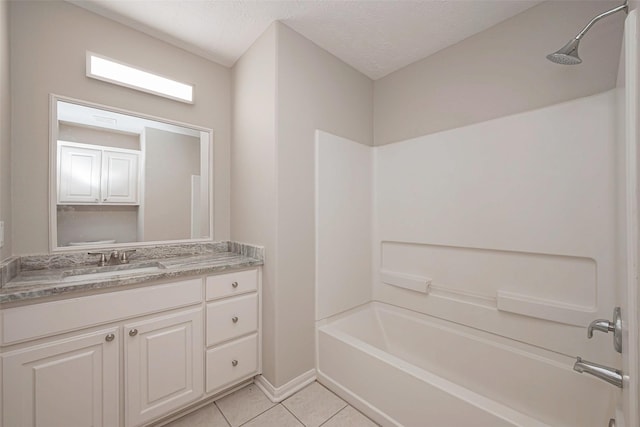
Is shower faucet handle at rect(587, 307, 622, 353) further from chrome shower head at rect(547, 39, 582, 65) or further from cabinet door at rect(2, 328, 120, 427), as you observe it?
cabinet door at rect(2, 328, 120, 427)

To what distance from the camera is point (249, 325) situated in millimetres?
1731

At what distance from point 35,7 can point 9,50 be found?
12.0 inches

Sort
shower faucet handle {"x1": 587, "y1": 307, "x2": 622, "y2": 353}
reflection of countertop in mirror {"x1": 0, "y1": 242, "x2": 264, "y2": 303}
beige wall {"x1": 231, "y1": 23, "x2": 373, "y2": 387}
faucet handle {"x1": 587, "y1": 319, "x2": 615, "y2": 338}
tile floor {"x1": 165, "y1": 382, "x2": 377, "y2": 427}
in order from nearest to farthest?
1. shower faucet handle {"x1": 587, "y1": 307, "x2": 622, "y2": 353}
2. faucet handle {"x1": 587, "y1": 319, "x2": 615, "y2": 338}
3. reflection of countertop in mirror {"x1": 0, "y1": 242, "x2": 264, "y2": 303}
4. tile floor {"x1": 165, "y1": 382, "x2": 377, "y2": 427}
5. beige wall {"x1": 231, "y1": 23, "x2": 373, "y2": 387}

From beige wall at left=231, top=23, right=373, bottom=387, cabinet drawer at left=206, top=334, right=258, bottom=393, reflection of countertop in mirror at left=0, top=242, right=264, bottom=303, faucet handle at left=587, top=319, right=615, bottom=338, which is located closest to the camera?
faucet handle at left=587, top=319, right=615, bottom=338

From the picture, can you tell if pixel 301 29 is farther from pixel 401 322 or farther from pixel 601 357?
pixel 601 357

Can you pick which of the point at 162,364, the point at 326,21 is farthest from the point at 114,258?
the point at 326,21

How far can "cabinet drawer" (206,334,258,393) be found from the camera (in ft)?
5.12

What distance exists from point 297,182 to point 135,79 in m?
1.32

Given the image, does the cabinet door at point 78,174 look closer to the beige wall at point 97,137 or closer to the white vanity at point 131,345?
the beige wall at point 97,137

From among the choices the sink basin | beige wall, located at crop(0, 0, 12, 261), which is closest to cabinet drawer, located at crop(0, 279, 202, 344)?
the sink basin

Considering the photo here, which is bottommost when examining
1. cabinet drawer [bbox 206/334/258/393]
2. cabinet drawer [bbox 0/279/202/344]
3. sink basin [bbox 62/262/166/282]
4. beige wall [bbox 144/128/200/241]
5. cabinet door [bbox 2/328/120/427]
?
cabinet drawer [bbox 206/334/258/393]

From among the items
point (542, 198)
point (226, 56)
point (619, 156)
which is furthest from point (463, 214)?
point (226, 56)

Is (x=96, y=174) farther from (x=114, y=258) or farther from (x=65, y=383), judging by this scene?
(x=65, y=383)

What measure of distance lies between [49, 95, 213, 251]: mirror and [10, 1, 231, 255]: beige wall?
0.18 ft
